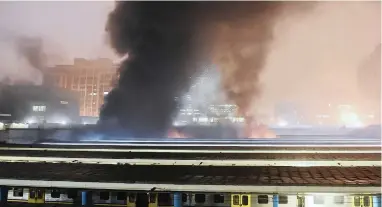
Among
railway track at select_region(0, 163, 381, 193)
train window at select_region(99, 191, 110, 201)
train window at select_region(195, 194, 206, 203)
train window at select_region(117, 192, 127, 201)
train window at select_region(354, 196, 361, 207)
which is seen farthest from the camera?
train window at select_region(99, 191, 110, 201)

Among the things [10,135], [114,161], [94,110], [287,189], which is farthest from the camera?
[94,110]

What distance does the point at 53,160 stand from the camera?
1298cm

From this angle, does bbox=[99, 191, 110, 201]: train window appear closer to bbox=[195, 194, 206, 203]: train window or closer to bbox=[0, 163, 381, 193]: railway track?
bbox=[0, 163, 381, 193]: railway track

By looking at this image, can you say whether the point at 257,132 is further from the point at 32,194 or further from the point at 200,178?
the point at 32,194

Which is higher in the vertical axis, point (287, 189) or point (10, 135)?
point (10, 135)

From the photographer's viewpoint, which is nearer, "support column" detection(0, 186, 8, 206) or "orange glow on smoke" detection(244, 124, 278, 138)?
"support column" detection(0, 186, 8, 206)

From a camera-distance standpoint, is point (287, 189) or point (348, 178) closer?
point (287, 189)

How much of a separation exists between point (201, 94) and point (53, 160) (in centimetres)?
3487

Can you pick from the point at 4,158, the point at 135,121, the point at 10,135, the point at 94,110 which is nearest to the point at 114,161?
the point at 4,158

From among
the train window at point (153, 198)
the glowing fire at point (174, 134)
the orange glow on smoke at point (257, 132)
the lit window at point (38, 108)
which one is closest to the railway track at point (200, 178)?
the train window at point (153, 198)

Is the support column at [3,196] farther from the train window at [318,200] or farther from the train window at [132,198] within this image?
the train window at [318,200]

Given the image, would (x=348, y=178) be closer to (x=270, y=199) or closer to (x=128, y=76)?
(x=270, y=199)

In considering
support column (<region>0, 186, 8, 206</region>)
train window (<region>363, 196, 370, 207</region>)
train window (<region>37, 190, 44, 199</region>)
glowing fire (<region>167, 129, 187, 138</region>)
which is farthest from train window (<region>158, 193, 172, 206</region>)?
glowing fire (<region>167, 129, 187, 138</region>)

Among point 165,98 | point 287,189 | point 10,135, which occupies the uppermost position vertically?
point 165,98
